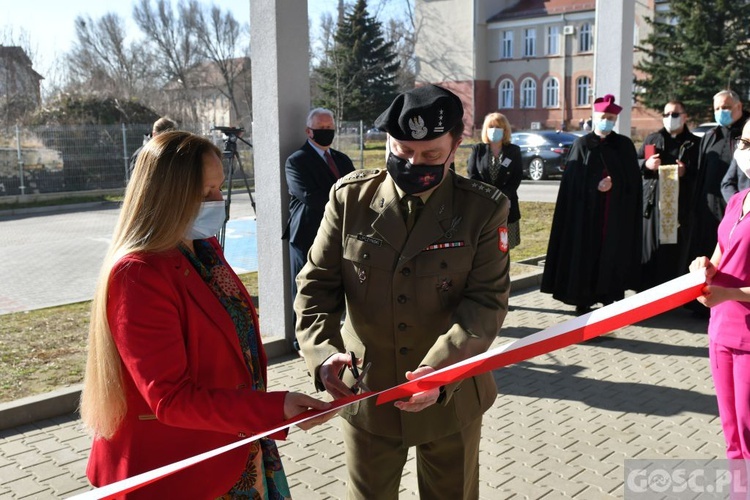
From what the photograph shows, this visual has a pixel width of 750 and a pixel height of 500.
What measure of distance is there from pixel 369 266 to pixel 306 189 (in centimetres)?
379

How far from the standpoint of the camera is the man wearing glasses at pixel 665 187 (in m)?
8.25

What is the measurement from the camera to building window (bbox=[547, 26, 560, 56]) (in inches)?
2248

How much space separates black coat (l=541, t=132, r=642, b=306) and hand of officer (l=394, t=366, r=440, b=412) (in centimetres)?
572

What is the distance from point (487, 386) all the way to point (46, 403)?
12.4 ft

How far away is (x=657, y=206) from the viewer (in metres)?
8.45

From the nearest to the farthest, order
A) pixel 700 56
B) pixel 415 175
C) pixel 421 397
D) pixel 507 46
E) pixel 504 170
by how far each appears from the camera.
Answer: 1. pixel 421 397
2. pixel 415 175
3. pixel 504 170
4. pixel 700 56
5. pixel 507 46

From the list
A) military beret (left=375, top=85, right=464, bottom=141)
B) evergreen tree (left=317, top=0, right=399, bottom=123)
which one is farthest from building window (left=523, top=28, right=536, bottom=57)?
military beret (left=375, top=85, right=464, bottom=141)

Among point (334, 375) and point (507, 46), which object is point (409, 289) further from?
point (507, 46)

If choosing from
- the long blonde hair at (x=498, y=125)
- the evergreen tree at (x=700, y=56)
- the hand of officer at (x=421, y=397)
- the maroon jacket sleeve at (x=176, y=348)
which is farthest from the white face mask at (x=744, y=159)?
the evergreen tree at (x=700, y=56)

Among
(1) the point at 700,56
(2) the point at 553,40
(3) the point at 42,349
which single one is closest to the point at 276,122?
(3) the point at 42,349

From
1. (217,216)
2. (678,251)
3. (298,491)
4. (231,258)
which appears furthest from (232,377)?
(231,258)

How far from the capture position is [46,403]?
17.5 ft

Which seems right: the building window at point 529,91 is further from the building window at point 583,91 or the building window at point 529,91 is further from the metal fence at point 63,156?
the metal fence at point 63,156

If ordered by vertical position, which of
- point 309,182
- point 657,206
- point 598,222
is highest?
point 309,182
